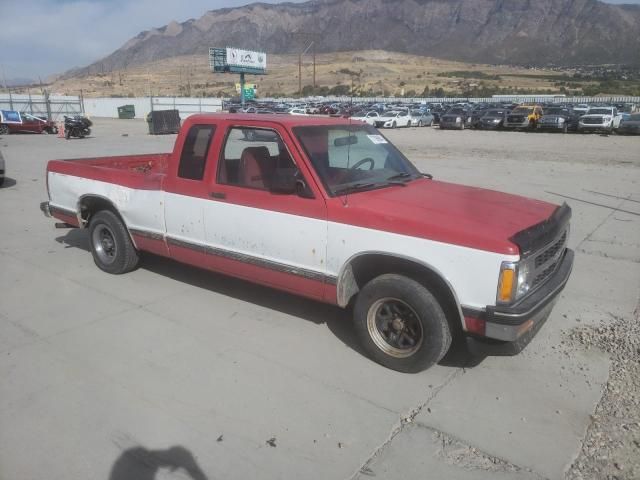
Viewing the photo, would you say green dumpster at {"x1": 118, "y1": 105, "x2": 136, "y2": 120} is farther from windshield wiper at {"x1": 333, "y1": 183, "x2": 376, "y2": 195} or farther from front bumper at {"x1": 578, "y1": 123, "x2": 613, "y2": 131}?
windshield wiper at {"x1": 333, "y1": 183, "x2": 376, "y2": 195}

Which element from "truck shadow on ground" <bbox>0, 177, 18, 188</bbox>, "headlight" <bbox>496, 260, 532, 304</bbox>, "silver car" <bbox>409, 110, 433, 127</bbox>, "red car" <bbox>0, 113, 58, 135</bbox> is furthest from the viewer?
"silver car" <bbox>409, 110, 433, 127</bbox>

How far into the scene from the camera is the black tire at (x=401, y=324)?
352 centimetres

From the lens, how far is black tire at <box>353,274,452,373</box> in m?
3.52

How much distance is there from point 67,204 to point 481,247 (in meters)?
4.81

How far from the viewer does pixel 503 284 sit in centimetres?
318

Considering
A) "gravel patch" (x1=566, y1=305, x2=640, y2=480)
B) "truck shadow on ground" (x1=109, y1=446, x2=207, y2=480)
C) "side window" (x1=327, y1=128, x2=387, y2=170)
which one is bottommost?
"gravel patch" (x1=566, y1=305, x2=640, y2=480)

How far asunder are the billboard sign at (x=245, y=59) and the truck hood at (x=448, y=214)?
6624 cm

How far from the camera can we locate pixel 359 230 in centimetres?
369

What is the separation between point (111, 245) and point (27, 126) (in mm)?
27066

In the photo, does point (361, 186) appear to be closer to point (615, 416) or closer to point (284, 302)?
point (284, 302)

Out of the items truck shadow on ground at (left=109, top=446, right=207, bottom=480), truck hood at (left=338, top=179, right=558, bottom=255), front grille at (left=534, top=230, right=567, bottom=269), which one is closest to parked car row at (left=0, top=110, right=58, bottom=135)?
truck hood at (left=338, top=179, right=558, bottom=255)

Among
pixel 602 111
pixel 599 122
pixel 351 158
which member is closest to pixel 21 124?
pixel 351 158

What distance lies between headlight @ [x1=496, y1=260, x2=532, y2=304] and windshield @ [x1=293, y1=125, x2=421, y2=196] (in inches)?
53.3

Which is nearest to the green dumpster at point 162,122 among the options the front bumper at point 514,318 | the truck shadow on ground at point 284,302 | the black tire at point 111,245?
the truck shadow on ground at point 284,302
